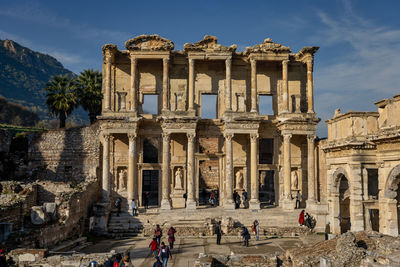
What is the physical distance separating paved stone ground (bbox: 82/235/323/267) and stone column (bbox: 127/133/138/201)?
15.7 ft

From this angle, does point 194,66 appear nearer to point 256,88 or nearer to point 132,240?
point 256,88

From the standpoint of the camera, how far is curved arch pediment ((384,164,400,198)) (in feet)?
45.7

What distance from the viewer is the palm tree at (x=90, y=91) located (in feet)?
119

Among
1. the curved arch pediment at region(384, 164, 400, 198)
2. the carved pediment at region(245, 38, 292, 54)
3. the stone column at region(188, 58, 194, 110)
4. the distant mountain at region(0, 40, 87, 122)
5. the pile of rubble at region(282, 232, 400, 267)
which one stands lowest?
the pile of rubble at region(282, 232, 400, 267)

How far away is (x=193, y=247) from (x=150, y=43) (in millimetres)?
15359

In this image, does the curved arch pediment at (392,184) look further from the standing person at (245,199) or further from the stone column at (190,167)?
the stone column at (190,167)

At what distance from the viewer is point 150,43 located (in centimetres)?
2792

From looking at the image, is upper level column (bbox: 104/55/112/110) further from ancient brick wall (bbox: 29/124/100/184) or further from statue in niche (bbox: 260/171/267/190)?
statue in niche (bbox: 260/171/267/190)

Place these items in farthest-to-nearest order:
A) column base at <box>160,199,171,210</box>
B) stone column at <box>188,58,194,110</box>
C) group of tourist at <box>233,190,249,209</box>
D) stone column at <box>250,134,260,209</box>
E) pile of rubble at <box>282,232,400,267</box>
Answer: stone column at <box>188,58,194,110</box> < group of tourist at <box>233,190,249,209</box> < stone column at <box>250,134,260,209</box> < column base at <box>160,199,171,210</box> < pile of rubble at <box>282,232,400,267</box>

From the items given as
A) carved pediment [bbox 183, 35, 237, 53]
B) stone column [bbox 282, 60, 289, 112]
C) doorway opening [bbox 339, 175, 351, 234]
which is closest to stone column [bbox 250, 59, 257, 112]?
carved pediment [bbox 183, 35, 237, 53]

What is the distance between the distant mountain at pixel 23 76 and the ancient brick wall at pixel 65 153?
11917 centimetres

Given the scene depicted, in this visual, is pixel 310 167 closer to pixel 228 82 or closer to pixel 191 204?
pixel 228 82

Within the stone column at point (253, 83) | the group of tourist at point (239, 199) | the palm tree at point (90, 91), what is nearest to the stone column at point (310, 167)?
the group of tourist at point (239, 199)

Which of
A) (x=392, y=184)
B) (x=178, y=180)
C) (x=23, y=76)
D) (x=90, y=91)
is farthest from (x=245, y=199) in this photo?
(x=23, y=76)
